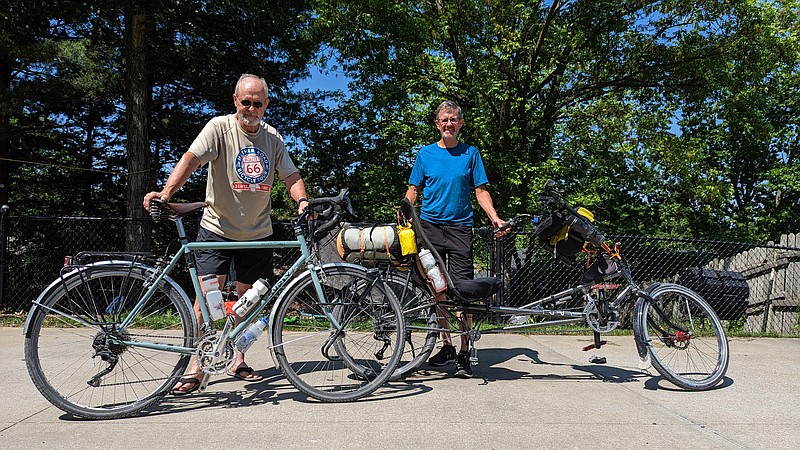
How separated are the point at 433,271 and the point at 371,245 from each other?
1.48 ft

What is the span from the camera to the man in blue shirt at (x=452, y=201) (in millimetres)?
3990

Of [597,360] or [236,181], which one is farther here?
[597,360]

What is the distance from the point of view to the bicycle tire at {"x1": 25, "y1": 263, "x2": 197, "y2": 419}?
297cm

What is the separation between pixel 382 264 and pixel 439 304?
49 centimetres

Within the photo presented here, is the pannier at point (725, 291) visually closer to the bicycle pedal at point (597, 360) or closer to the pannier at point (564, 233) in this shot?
the bicycle pedal at point (597, 360)

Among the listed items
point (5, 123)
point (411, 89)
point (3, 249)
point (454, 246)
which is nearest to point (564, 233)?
point (454, 246)

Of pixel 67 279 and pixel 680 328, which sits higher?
pixel 67 279

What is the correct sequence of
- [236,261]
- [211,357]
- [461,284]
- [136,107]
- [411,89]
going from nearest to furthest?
[211,357]
[236,261]
[461,284]
[136,107]
[411,89]

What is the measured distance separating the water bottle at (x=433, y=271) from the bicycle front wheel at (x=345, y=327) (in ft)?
1.31

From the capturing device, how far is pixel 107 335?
10.2 ft

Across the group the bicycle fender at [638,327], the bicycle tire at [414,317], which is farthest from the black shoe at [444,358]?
→ the bicycle fender at [638,327]

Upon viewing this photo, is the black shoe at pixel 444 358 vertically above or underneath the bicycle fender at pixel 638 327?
underneath

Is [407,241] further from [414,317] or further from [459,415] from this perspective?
[459,415]

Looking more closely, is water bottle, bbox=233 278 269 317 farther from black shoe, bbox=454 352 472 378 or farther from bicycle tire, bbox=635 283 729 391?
bicycle tire, bbox=635 283 729 391
